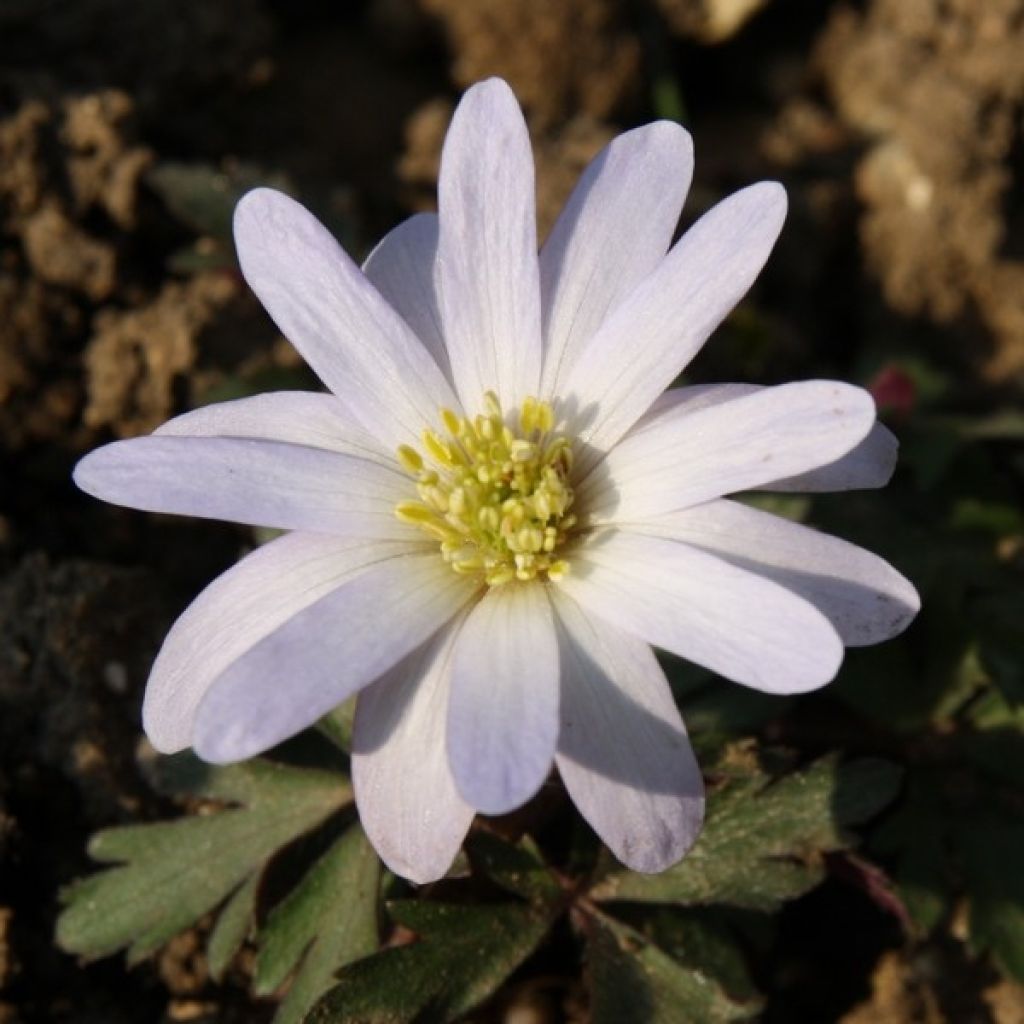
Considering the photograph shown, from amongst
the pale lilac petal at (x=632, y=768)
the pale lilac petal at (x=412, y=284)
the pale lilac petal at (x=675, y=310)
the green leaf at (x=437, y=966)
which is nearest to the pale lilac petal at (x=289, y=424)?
the pale lilac petal at (x=412, y=284)

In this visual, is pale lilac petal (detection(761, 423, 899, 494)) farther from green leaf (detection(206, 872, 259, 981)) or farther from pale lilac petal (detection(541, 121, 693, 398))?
green leaf (detection(206, 872, 259, 981))

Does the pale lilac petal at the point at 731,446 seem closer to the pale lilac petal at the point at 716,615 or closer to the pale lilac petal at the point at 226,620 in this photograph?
the pale lilac petal at the point at 716,615

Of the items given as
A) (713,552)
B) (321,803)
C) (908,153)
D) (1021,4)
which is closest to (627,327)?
(713,552)

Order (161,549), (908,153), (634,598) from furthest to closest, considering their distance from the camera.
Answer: (908,153), (161,549), (634,598)

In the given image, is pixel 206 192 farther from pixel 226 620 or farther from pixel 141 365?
pixel 226 620

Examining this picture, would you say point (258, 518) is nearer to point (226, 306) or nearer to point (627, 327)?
point (627, 327)

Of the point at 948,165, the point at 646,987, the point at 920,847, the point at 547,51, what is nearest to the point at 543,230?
the point at 547,51
